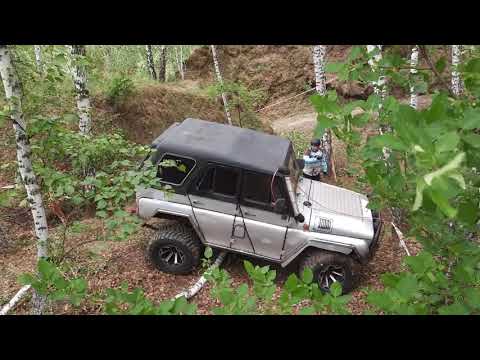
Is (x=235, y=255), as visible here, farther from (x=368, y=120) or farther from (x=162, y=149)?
(x=368, y=120)

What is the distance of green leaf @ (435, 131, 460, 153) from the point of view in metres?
0.95

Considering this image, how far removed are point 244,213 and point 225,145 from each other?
3.42 feet

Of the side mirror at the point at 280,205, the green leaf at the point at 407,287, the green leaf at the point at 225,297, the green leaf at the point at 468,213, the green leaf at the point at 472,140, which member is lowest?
the side mirror at the point at 280,205

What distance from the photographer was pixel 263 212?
5.51 metres

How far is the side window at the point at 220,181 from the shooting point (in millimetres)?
5449

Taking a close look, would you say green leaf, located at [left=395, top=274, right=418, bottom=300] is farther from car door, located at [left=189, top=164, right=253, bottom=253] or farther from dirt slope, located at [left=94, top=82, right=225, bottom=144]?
dirt slope, located at [left=94, top=82, right=225, bottom=144]

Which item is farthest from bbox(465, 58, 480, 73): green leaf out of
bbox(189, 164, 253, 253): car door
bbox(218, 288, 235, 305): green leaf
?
bbox(189, 164, 253, 253): car door

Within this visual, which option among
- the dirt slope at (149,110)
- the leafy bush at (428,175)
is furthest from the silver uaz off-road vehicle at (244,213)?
the dirt slope at (149,110)

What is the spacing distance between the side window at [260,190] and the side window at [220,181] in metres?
0.16

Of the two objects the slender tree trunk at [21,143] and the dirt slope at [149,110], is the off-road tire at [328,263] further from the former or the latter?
the dirt slope at [149,110]

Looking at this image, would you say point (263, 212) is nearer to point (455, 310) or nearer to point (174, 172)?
point (174, 172)

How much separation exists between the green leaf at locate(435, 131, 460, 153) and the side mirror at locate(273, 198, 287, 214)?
14.5 feet

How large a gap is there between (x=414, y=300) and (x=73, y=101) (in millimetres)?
9613
